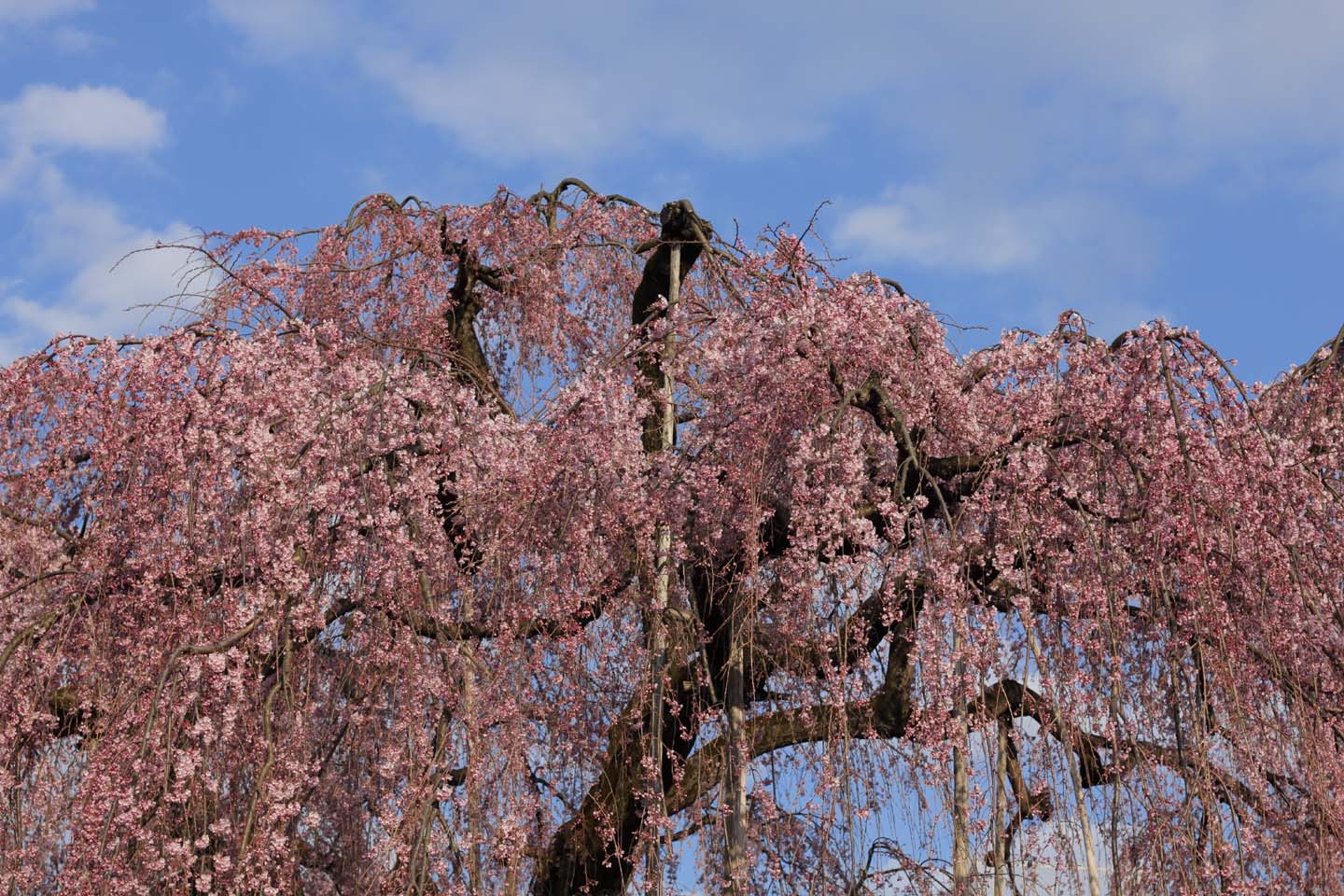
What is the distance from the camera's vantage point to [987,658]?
5000 millimetres

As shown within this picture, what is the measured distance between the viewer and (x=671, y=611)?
5824mm

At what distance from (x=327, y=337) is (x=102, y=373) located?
107 cm

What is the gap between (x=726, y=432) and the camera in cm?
580

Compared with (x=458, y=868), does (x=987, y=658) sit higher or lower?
higher

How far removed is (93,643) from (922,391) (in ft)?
11.3

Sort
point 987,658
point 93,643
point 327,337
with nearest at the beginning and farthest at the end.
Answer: point 987,658 → point 93,643 → point 327,337

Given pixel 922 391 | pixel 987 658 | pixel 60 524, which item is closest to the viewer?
pixel 987 658

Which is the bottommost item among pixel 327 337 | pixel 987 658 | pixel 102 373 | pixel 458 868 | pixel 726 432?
pixel 458 868

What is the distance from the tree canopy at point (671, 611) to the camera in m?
5.02

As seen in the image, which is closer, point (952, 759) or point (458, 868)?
point (952, 759)

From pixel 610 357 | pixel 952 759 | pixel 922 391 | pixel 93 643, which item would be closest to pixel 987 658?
pixel 952 759

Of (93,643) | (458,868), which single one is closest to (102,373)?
(93,643)

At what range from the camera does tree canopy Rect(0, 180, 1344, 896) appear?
5.02 meters

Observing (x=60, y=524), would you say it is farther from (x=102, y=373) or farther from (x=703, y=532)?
(x=703, y=532)
